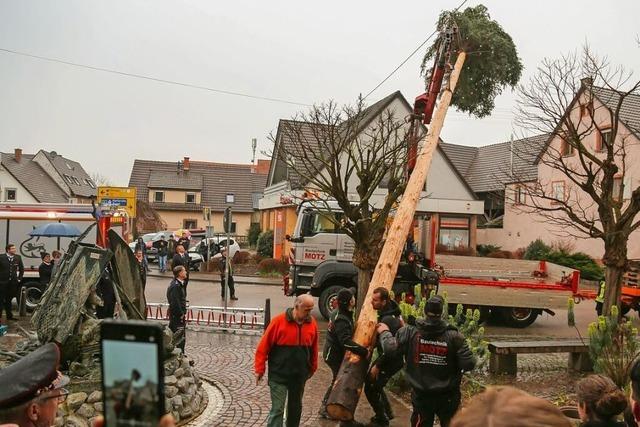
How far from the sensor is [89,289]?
754 centimetres

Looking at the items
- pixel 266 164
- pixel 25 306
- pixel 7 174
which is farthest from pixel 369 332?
pixel 266 164

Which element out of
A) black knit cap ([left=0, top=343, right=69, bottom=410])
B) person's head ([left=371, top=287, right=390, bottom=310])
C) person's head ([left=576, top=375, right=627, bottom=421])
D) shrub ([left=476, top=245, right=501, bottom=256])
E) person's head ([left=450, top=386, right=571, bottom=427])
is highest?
person's head ([left=450, top=386, right=571, bottom=427])

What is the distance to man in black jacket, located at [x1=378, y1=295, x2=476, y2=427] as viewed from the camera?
207 inches

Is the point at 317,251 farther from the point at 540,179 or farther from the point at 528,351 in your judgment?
the point at 540,179

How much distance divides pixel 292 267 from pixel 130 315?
23.5 feet

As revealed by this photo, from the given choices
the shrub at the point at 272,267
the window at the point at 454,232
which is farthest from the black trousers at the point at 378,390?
the window at the point at 454,232

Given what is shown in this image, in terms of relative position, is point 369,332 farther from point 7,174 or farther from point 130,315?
point 7,174

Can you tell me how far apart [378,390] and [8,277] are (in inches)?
405

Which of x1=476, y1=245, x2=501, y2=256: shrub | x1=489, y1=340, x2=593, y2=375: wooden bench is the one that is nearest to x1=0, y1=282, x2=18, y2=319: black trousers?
x1=489, y1=340, x2=593, y2=375: wooden bench

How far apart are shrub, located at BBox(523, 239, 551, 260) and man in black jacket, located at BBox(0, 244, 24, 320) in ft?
76.4

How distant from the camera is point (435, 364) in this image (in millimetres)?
5258

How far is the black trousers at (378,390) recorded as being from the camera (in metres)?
6.58

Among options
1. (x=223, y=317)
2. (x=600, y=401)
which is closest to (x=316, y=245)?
(x=223, y=317)

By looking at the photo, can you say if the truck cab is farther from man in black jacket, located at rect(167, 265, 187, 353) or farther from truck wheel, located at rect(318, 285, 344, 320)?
man in black jacket, located at rect(167, 265, 187, 353)
